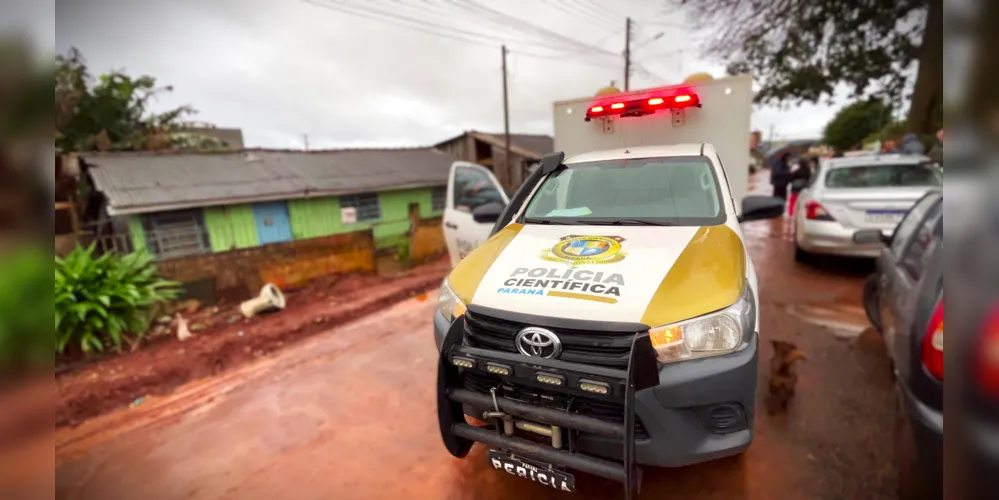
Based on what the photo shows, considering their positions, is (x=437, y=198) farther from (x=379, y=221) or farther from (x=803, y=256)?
(x=803, y=256)

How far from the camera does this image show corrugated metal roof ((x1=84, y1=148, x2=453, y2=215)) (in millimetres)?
7324

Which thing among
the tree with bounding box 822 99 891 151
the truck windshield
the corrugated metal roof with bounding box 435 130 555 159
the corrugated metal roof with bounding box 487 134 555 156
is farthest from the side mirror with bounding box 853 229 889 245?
the tree with bounding box 822 99 891 151

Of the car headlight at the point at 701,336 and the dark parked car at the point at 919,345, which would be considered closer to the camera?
the dark parked car at the point at 919,345

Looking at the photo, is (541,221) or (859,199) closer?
(541,221)

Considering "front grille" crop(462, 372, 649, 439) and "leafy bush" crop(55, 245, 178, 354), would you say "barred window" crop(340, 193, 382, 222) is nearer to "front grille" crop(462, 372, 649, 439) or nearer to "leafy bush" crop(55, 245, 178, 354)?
"leafy bush" crop(55, 245, 178, 354)

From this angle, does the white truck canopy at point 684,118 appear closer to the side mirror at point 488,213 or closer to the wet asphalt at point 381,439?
the side mirror at point 488,213

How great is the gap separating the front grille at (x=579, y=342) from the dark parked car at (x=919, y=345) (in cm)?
91

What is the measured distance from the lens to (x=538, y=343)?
1828mm

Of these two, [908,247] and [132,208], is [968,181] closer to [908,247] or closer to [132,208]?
[908,247]

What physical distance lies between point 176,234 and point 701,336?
891cm

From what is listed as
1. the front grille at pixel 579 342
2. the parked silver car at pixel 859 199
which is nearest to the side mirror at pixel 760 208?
the front grille at pixel 579 342

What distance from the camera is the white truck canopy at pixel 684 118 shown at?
3672 mm

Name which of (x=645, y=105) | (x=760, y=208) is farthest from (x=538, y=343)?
(x=645, y=105)

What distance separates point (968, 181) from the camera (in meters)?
0.58
